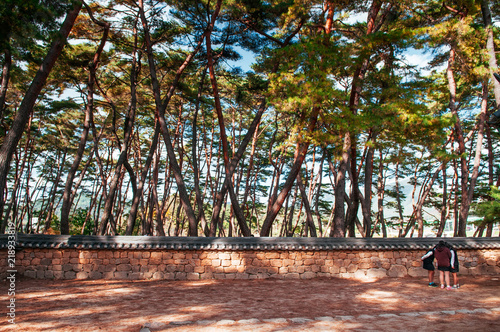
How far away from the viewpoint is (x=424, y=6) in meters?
9.12

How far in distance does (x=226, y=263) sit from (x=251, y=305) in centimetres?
→ 223

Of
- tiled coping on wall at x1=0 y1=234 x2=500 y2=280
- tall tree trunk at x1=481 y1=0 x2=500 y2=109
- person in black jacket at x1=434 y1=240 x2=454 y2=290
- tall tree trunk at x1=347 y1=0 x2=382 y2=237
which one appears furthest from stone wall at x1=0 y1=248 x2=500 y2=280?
tall tree trunk at x1=481 y1=0 x2=500 y2=109

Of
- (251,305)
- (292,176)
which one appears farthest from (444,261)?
(251,305)

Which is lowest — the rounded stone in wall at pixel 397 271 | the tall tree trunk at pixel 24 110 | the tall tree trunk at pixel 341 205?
the rounded stone in wall at pixel 397 271

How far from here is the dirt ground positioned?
348 cm

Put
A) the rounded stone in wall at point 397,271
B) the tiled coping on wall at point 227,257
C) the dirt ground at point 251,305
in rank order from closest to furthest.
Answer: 1. the dirt ground at point 251,305
2. the tiled coping on wall at point 227,257
3. the rounded stone in wall at point 397,271

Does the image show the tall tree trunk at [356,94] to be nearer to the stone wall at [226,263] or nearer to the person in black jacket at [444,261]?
the stone wall at [226,263]

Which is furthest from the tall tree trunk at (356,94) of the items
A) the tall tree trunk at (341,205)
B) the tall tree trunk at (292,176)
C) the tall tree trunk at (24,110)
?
the tall tree trunk at (24,110)

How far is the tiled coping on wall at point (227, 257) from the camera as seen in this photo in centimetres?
618

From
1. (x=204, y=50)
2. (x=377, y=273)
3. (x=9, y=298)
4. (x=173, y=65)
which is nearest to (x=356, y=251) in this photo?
(x=377, y=273)

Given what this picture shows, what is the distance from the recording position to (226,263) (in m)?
6.64

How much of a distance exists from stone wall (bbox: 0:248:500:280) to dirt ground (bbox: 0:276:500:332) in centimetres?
32

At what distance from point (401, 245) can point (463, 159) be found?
4005 millimetres

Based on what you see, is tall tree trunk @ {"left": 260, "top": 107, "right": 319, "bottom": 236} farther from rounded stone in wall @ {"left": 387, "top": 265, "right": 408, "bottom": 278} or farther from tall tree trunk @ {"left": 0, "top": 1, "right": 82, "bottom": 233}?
tall tree trunk @ {"left": 0, "top": 1, "right": 82, "bottom": 233}
